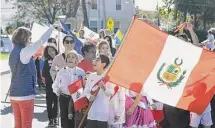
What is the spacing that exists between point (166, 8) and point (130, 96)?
42239 millimetres

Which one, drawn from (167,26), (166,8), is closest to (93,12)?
(166,8)

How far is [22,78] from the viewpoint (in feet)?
20.9

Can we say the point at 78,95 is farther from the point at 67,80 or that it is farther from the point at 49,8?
the point at 49,8

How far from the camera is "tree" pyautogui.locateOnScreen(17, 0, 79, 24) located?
161 ft

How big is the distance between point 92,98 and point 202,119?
1.80m

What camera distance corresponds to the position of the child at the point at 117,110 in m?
5.88

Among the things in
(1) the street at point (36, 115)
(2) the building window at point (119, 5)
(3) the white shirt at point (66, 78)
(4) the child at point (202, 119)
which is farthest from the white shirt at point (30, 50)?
(2) the building window at point (119, 5)

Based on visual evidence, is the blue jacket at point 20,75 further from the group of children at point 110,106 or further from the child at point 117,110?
the child at point 117,110

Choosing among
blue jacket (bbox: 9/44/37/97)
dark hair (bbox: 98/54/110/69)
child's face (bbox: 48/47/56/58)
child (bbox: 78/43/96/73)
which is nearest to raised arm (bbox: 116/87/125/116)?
dark hair (bbox: 98/54/110/69)

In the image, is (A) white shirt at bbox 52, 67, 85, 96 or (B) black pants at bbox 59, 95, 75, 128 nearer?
(A) white shirt at bbox 52, 67, 85, 96

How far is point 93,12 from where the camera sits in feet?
178

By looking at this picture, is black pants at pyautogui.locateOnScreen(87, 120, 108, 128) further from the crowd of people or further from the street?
the street

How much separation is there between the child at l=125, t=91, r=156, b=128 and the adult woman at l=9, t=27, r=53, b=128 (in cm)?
141

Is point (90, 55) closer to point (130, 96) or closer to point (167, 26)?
point (130, 96)
